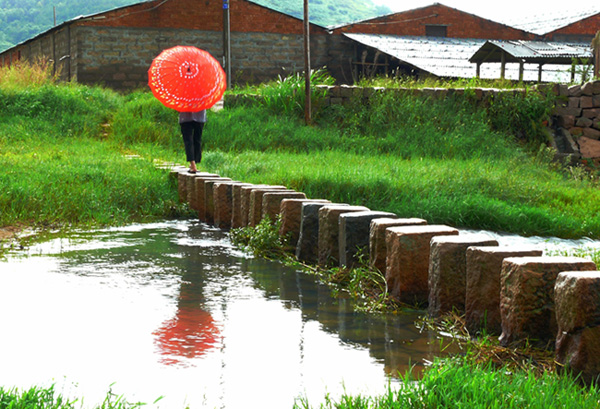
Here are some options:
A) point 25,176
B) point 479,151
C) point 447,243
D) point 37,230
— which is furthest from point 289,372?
point 479,151

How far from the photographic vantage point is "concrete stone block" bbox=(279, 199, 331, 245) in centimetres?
654

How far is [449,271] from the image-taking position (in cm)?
429

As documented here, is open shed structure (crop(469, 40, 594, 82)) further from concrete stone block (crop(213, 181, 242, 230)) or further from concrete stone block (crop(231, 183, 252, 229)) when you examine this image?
concrete stone block (crop(231, 183, 252, 229))

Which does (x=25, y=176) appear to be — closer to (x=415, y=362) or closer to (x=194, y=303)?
(x=194, y=303)

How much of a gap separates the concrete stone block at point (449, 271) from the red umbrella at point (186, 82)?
5.68 meters

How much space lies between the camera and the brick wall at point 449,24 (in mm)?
31438

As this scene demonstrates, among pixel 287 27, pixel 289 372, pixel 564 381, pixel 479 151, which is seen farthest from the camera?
pixel 287 27

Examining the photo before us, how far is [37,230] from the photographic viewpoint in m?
7.67

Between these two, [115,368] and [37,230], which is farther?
[37,230]

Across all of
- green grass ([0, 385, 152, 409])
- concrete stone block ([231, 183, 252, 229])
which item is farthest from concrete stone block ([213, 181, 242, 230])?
green grass ([0, 385, 152, 409])

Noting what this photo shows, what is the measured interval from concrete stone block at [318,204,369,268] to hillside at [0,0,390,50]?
6092 cm

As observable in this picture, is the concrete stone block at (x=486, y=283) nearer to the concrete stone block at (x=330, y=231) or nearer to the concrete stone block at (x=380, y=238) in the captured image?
the concrete stone block at (x=380, y=238)

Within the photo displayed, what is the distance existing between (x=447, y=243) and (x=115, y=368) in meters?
2.02

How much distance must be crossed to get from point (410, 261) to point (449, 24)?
96.5 feet
